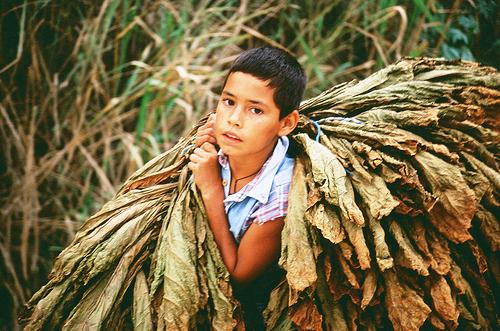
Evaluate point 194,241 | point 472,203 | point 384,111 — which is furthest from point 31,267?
point 472,203

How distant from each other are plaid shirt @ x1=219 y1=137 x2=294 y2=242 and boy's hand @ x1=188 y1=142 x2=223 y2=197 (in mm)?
62

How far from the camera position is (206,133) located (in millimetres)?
1937

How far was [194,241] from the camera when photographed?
1663 millimetres

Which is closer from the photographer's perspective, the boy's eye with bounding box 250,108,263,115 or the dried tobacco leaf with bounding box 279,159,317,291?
the dried tobacco leaf with bounding box 279,159,317,291

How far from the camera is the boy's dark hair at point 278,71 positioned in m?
1.77

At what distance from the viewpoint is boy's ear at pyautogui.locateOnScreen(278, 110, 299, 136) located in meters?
1.83

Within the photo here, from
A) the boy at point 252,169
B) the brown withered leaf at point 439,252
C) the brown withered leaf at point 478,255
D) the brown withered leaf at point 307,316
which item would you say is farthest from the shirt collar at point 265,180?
the brown withered leaf at point 478,255

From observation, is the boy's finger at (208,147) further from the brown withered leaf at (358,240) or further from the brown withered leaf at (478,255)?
the brown withered leaf at (478,255)

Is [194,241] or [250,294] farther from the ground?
[194,241]

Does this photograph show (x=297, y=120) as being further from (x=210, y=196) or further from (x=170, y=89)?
(x=170, y=89)

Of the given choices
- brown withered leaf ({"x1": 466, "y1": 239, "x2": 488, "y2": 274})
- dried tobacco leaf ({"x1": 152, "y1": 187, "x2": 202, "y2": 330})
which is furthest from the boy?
brown withered leaf ({"x1": 466, "y1": 239, "x2": 488, "y2": 274})

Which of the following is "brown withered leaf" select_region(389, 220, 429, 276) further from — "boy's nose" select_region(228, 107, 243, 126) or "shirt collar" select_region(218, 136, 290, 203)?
"boy's nose" select_region(228, 107, 243, 126)

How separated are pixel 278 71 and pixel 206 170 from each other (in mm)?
391

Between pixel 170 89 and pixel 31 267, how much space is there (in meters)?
1.11
